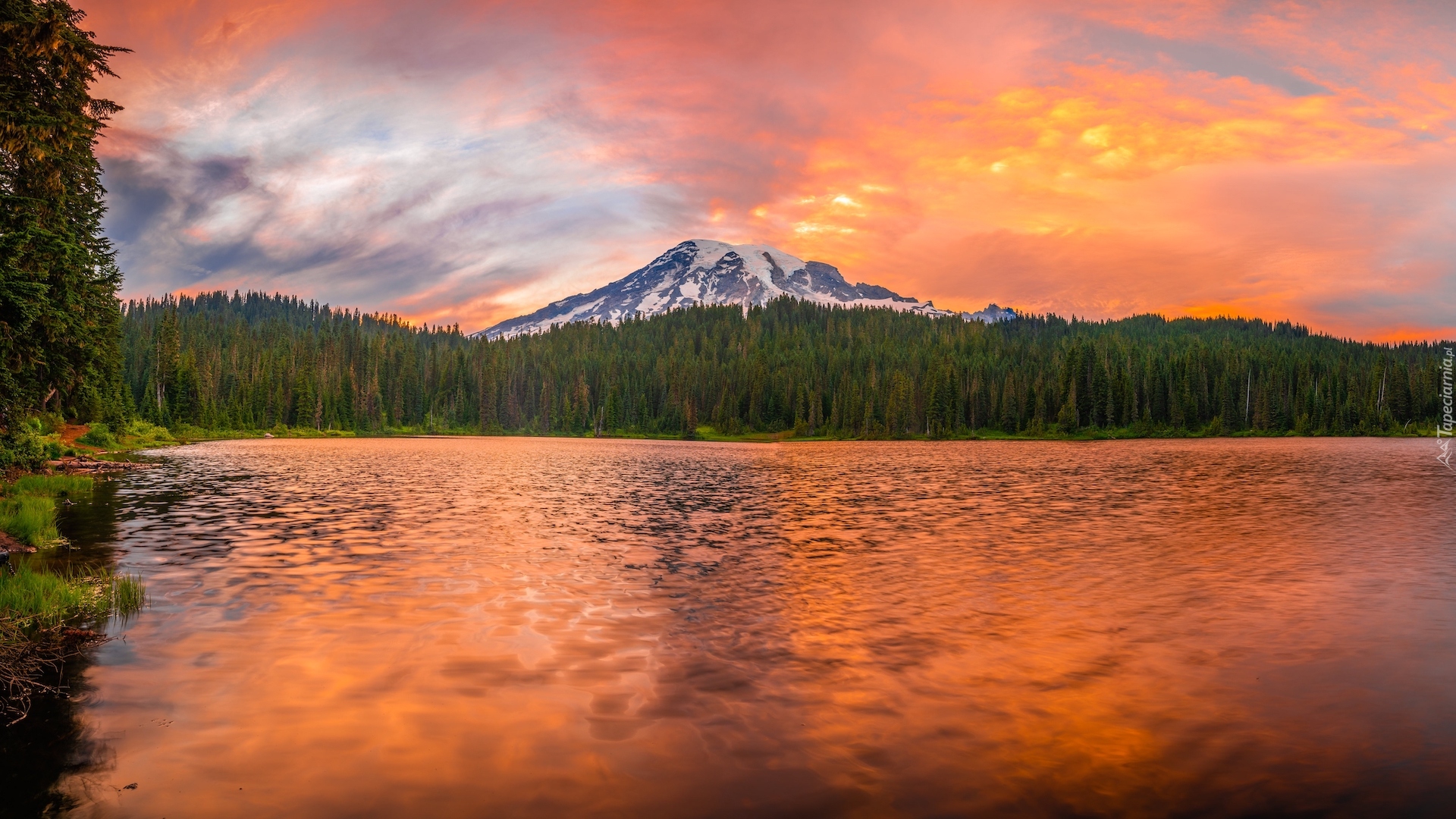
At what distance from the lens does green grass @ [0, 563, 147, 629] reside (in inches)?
630

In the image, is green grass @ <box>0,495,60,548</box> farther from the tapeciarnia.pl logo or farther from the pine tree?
the tapeciarnia.pl logo

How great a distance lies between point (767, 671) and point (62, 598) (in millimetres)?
15604

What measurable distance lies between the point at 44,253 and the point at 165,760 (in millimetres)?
23943

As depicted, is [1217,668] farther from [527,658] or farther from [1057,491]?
[1057,491]

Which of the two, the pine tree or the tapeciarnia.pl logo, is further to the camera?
the tapeciarnia.pl logo

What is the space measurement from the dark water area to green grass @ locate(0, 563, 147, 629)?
0.96 meters

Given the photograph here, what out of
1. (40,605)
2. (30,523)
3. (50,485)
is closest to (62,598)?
(40,605)

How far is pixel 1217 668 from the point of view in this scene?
1502 cm

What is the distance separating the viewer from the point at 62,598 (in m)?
17.4

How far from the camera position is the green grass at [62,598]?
16.0 metres

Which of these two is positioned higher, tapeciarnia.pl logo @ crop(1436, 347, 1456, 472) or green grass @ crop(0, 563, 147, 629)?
tapeciarnia.pl logo @ crop(1436, 347, 1456, 472)

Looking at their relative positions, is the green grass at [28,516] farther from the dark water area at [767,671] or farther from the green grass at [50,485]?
the dark water area at [767,671]

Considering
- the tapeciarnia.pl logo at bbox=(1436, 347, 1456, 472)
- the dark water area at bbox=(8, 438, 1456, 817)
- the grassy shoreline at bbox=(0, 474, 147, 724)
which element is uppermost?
the tapeciarnia.pl logo at bbox=(1436, 347, 1456, 472)

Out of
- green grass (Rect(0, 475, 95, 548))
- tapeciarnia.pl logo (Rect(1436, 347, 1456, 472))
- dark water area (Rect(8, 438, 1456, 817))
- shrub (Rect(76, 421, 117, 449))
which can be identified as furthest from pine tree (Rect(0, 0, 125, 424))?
tapeciarnia.pl logo (Rect(1436, 347, 1456, 472))
